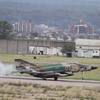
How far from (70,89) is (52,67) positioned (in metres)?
A: 9.65

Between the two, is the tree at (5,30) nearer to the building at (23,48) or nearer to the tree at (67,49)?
the building at (23,48)

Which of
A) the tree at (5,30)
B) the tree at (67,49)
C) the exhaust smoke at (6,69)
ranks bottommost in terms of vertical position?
the exhaust smoke at (6,69)

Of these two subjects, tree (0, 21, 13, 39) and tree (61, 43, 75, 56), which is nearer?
tree (61, 43, 75, 56)

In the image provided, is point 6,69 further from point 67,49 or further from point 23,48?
point 23,48

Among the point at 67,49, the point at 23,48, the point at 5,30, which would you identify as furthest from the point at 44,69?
the point at 5,30

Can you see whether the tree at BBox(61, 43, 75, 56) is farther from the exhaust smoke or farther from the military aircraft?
the military aircraft

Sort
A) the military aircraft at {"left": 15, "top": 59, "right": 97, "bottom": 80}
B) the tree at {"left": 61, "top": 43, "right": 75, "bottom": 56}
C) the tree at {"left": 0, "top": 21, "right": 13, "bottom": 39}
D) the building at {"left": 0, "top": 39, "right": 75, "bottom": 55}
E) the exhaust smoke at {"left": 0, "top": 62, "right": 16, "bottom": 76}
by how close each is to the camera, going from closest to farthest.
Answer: the military aircraft at {"left": 15, "top": 59, "right": 97, "bottom": 80} < the exhaust smoke at {"left": 0, "top": 62, "right": 16, "bottom": 76} < the tree at {"left": 61, "top": 43, "right": 75, "bottom": 56} < the building at {"left": 0, "top": 39, "right": 75, "bottom": 55} < the tree at {"left": 0, "top": 21, "right": 13, "bottom": 39}

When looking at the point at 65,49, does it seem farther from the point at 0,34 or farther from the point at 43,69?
the point at 43,69

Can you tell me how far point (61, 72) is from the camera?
5378 centimetres

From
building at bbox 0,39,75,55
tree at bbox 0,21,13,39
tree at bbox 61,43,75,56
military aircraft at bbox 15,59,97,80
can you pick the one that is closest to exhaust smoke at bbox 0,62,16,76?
military aircraft at bbox 15,59,97,80

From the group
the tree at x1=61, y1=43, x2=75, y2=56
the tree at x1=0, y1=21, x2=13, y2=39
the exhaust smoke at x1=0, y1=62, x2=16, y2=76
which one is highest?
the tree at x1=0, y1=21, x2=13, y2=39

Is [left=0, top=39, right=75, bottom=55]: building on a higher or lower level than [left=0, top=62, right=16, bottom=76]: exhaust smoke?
higher

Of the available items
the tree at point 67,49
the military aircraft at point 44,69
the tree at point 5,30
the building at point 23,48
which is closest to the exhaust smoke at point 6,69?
the military aircraft at point 44,69

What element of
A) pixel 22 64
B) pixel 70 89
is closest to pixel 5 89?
pixel 70 89
